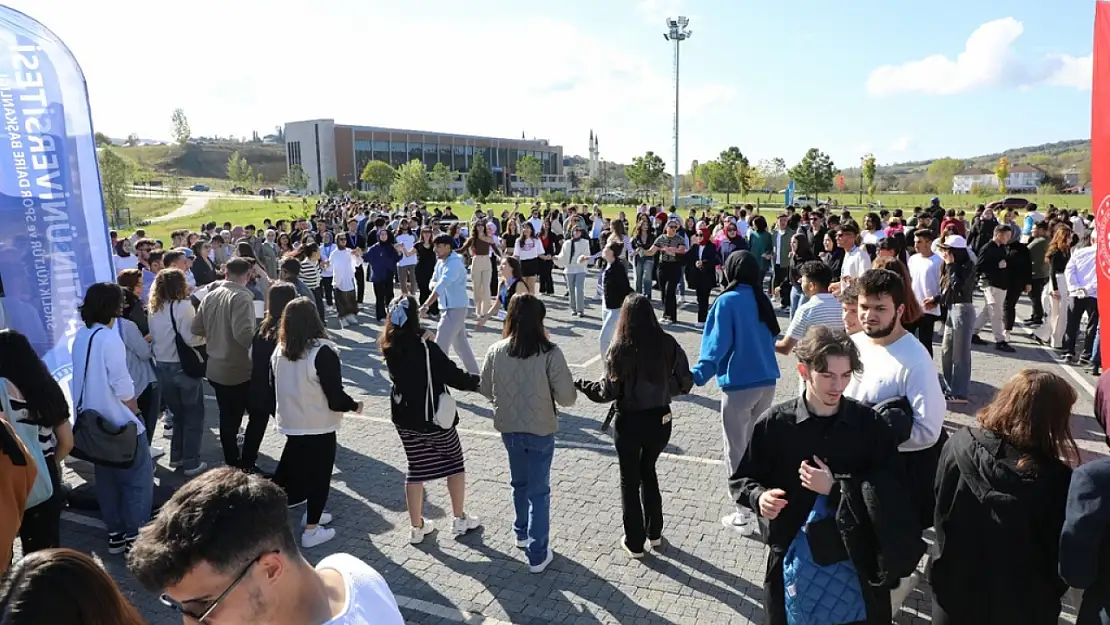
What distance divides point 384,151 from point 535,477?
10361 cm

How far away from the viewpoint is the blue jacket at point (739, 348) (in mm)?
5156

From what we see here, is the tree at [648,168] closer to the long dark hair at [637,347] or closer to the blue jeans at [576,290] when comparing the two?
the blue jeans at [576,290]

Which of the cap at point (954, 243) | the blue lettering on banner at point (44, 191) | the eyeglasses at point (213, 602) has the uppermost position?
the blue lettering on banner at point (44, 191)

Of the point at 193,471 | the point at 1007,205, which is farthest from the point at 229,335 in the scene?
the point at 1007,205

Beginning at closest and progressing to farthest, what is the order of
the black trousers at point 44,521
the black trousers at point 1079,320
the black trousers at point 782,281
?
the black trousers at point 44,521, the black trousers at point 1079,320, the black trousers at point 782,281

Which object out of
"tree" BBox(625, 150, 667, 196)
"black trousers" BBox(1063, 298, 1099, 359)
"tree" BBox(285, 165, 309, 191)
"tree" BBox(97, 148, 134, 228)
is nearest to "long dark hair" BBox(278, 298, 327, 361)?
"black trousers" BBox(1063, 298, 1099, 359)

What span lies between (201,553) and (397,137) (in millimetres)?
107614

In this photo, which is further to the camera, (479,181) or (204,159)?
(204,159)

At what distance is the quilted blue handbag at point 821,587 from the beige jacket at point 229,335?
500 cm

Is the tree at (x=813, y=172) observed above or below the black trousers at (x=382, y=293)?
above

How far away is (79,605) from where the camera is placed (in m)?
1.71

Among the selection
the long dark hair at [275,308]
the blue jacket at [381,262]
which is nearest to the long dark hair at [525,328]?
the long dark hair at [275,308]

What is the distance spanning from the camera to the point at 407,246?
1477 centimetres

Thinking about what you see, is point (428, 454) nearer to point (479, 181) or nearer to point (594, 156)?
point (479, 181)
